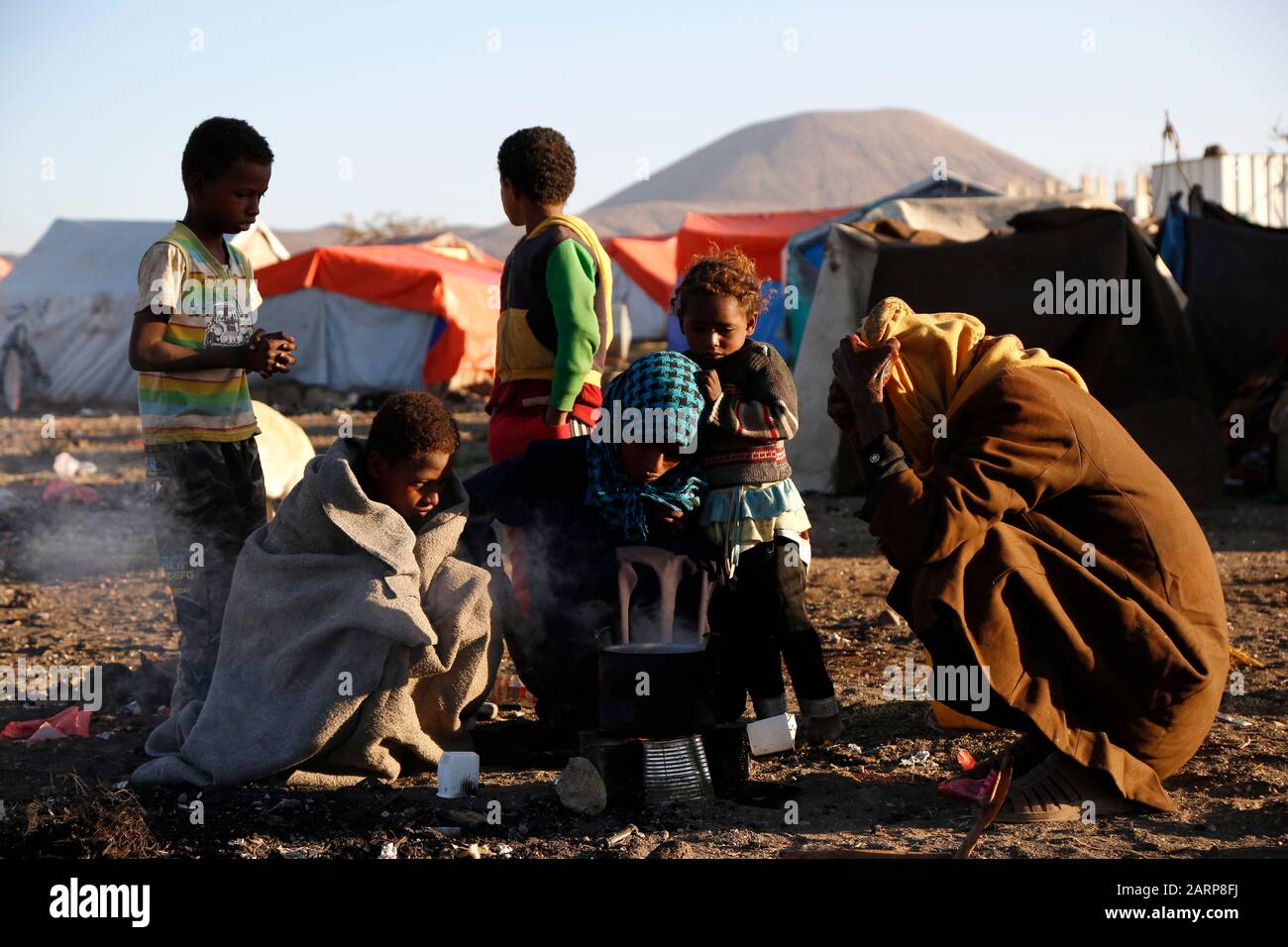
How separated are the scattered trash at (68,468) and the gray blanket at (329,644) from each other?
25.5 feet

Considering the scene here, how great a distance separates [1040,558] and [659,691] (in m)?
1.03

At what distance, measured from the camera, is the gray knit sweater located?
3.92 m

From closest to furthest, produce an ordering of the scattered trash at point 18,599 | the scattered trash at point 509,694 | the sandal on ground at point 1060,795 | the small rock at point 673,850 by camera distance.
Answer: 1. the small rock at point 673,850
2. the sandal on ground at point 1060,795
3. the scattered trash at point 509,694
4. the scattered trash at point 18,599

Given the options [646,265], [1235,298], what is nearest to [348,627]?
[1235,298]

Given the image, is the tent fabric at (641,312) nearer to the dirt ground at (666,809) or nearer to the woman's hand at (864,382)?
the dirt ground at (666,809)

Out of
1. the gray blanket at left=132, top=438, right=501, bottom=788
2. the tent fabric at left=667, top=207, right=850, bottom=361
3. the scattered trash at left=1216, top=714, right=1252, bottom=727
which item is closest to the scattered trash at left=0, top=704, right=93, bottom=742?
the gray blanket at left=132, top=438, right=501, bottom=788

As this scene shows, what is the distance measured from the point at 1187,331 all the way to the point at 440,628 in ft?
21.3

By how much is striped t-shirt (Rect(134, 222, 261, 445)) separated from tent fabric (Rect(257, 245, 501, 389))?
13.7 meters

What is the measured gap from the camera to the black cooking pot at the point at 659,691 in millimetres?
3500

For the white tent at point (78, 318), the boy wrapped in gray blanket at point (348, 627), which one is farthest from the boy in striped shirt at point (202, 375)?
the white tent at point (78, 318)

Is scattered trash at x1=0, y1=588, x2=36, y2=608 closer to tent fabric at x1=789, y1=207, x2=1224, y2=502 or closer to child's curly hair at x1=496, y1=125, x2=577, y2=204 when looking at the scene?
child's curly hair at x1=496, y1=125, x2=577, y2=204

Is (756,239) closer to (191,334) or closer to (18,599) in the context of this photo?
(18,599)

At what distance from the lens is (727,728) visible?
3.69 meters
